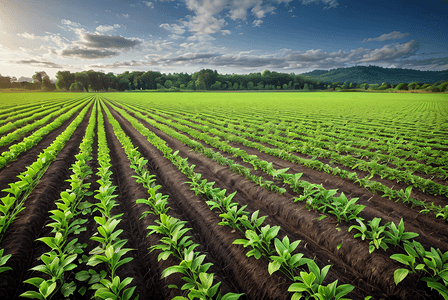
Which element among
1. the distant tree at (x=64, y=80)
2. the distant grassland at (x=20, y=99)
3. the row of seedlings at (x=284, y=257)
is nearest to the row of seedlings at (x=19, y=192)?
the row of seedlings at (x=284, y=257)

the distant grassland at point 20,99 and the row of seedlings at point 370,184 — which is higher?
the distant grassland at point 20,99

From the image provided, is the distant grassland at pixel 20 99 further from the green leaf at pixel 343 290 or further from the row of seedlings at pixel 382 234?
the green leaf at pixel 343 290

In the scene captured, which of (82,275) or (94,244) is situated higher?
(82,275)

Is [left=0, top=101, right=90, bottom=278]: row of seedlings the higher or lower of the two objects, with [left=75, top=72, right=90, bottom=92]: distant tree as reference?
lower

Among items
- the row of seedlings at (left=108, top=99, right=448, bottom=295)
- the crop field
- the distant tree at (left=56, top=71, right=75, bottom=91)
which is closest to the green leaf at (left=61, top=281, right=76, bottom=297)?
the crop field

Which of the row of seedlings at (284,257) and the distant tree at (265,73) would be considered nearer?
the row of seedlings at (284,257)

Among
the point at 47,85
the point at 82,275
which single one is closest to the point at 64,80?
the point at 47,85

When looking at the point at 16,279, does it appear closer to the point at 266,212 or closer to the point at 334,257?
the point at 266,212

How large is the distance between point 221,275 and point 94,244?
A: 267 centimetres

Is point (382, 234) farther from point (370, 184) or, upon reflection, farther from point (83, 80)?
point (83, 80)

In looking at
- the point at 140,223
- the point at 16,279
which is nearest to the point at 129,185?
the point at 140,223

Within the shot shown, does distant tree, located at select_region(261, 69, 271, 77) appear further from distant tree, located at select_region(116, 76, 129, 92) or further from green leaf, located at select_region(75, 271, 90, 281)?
green leaf, located at select_region(75, 271, 90, 281)

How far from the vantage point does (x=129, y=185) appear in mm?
6094

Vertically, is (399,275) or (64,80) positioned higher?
(64,80)
